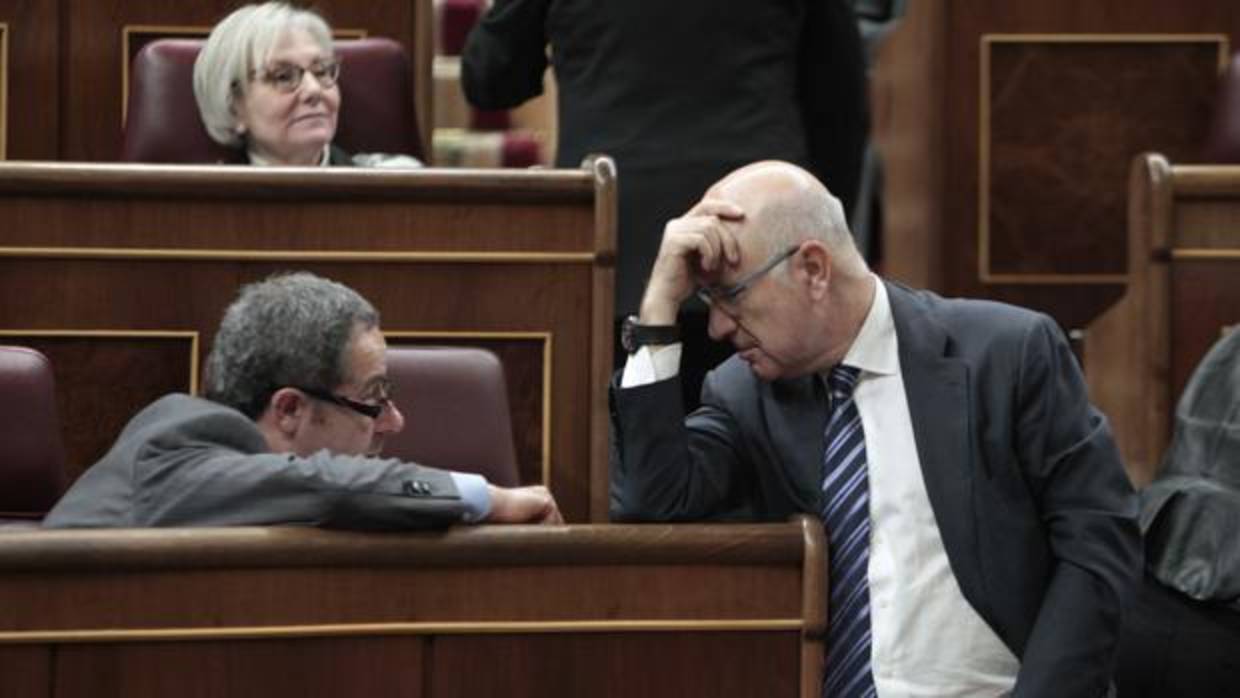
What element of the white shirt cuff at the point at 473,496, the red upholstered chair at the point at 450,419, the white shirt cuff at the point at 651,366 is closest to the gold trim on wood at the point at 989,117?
the red upholstered chair at the point at 450,419

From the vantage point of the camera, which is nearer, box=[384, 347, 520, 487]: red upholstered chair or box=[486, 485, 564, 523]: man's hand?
box=[486, 485, 564, 523]: man's hand

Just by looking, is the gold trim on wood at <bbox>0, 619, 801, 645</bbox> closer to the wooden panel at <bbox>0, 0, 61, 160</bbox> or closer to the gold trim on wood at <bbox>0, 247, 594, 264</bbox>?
the gold trim on wood at <bbox>0, 247, 594, 264</bbox>

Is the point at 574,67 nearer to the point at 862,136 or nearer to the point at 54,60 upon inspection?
the point at 862,136

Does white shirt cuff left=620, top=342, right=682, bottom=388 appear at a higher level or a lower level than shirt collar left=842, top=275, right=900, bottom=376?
lower

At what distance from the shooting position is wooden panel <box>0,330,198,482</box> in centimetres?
145

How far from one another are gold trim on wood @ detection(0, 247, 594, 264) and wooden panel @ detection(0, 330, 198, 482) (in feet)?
0.14

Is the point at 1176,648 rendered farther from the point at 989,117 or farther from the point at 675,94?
the point at 989,117

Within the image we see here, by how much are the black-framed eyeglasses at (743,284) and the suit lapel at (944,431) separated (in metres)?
0.06

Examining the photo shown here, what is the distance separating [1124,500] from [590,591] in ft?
0.78

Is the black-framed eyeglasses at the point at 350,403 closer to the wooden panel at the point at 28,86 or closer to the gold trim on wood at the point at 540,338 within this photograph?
the gold trim on wood at the point at 540,338

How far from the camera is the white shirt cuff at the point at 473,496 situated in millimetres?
1133

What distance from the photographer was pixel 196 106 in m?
1.71

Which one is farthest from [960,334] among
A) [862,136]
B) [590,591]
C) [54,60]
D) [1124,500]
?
[54,60]

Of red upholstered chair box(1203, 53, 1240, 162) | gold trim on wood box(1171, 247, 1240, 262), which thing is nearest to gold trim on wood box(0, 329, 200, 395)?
gold trim on wood box(1171, 247, 1240, 262)
